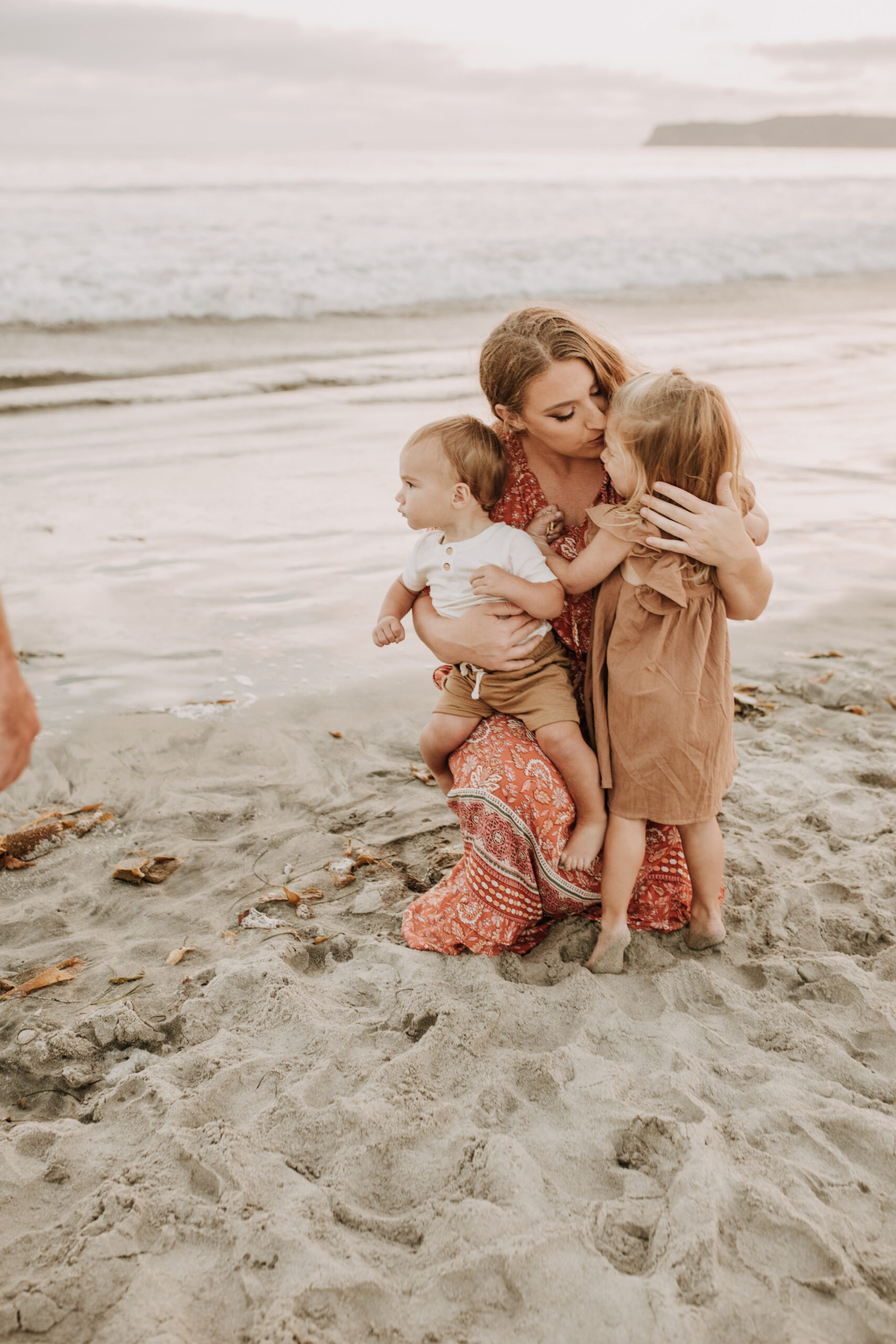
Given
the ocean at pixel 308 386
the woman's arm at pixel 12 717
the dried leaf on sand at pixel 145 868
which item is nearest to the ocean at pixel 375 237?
the ocean at pixel 308 386

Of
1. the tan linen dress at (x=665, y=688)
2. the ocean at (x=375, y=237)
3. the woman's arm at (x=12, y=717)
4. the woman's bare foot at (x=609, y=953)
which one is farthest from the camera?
the ocean at (x=375, y=237)

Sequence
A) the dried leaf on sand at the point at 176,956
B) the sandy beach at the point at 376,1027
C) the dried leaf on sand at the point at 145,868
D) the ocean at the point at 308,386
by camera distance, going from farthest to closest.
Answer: the ocean at the point at 308,386, the dried leaf on sand at the point at 145,868, the dried leaf on sand at the point at 176,956, the sandy beach at the point at 376,1027

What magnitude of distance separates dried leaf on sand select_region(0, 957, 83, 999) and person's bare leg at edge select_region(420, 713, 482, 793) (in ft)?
3.76

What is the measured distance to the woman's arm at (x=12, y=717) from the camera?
158cm

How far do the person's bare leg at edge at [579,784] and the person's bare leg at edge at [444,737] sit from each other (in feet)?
0.77

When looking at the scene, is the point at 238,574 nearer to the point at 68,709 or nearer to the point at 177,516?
the point at 177,516

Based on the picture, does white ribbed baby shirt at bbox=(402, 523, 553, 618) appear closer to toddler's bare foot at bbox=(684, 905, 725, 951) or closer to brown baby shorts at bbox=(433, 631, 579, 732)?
→ brown baby shorts at bbox=(433, 631, 579, 732)

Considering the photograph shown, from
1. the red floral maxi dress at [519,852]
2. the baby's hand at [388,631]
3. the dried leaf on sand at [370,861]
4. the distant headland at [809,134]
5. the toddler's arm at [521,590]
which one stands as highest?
the distant headland at [809,134]

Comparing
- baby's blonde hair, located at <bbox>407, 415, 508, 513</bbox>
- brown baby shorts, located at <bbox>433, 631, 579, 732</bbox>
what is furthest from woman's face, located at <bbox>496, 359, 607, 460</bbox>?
brown baby shorts, located at <bbox>433, 631, 579, 732</bbox>

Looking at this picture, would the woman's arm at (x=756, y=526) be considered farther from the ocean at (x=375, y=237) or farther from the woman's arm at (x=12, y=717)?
the ocean at (x=375, y=237)

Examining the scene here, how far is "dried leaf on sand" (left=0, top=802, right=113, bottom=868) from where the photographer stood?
3305mm

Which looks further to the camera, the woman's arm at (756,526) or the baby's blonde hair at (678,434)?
the woman's arm at (756,526)

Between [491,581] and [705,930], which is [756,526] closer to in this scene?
[491,581]

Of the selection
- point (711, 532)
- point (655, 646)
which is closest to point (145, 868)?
point (655, 646)
